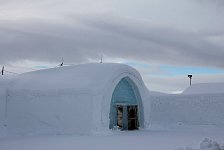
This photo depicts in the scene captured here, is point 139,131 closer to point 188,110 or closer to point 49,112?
point 49,112

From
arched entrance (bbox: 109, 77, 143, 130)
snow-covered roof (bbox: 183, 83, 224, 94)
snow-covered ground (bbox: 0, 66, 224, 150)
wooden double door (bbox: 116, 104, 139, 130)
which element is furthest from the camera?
snow-covered roof (bbox: 183, 83, 224, 94)

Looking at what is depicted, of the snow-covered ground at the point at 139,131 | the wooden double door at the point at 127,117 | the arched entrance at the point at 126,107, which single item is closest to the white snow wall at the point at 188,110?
the snow-covered ground at the point at 139,131

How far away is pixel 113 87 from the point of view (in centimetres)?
2000

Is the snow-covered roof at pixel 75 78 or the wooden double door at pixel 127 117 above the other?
the snow-covered roof at pixel 75 78

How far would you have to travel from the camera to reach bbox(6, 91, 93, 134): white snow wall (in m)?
18.3

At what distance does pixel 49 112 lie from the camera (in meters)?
19.0

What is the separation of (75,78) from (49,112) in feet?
7.25

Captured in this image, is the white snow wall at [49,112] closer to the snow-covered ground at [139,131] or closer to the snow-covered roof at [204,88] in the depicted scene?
the snow-covered ground at [139,131]

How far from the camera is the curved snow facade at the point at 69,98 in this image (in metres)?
18.3

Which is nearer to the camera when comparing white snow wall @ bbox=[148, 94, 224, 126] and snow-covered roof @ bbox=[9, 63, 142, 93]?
snow-covered roof @ bbox=[9, 63, 142, 93]

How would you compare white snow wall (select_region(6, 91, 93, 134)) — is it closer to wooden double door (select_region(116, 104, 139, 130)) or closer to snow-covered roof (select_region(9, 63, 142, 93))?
snow-covered roof (select_region(9, 63, 142, 93))

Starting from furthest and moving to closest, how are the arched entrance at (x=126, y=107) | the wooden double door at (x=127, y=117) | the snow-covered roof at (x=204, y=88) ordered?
the snow-covered roof at (x=204, y=88) < the wooden double door at (x=127, y=117) < the arched entrance at (x=126, y=107)

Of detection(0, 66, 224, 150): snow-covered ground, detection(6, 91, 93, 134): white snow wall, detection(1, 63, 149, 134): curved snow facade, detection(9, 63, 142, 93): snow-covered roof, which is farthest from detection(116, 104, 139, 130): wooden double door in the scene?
detection(6, 91, 93, 134): white snow wall

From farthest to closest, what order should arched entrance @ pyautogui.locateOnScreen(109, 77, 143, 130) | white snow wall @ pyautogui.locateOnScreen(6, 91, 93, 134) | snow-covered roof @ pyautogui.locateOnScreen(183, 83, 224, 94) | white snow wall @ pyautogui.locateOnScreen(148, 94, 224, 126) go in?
1. snow-covered roof @ pyautogui.locateOnScreen(183, 83, 224, 94)
2. white snow wall @ pyautogui.locateOnScreen(148, 94, 224, 126)
3. arched entrance @ pyautogui.locateOnScreen(109, 77, 143, 130)
4. white snow wall @ pyautogui.locateOnScreen(6, 91, 93, 134)
